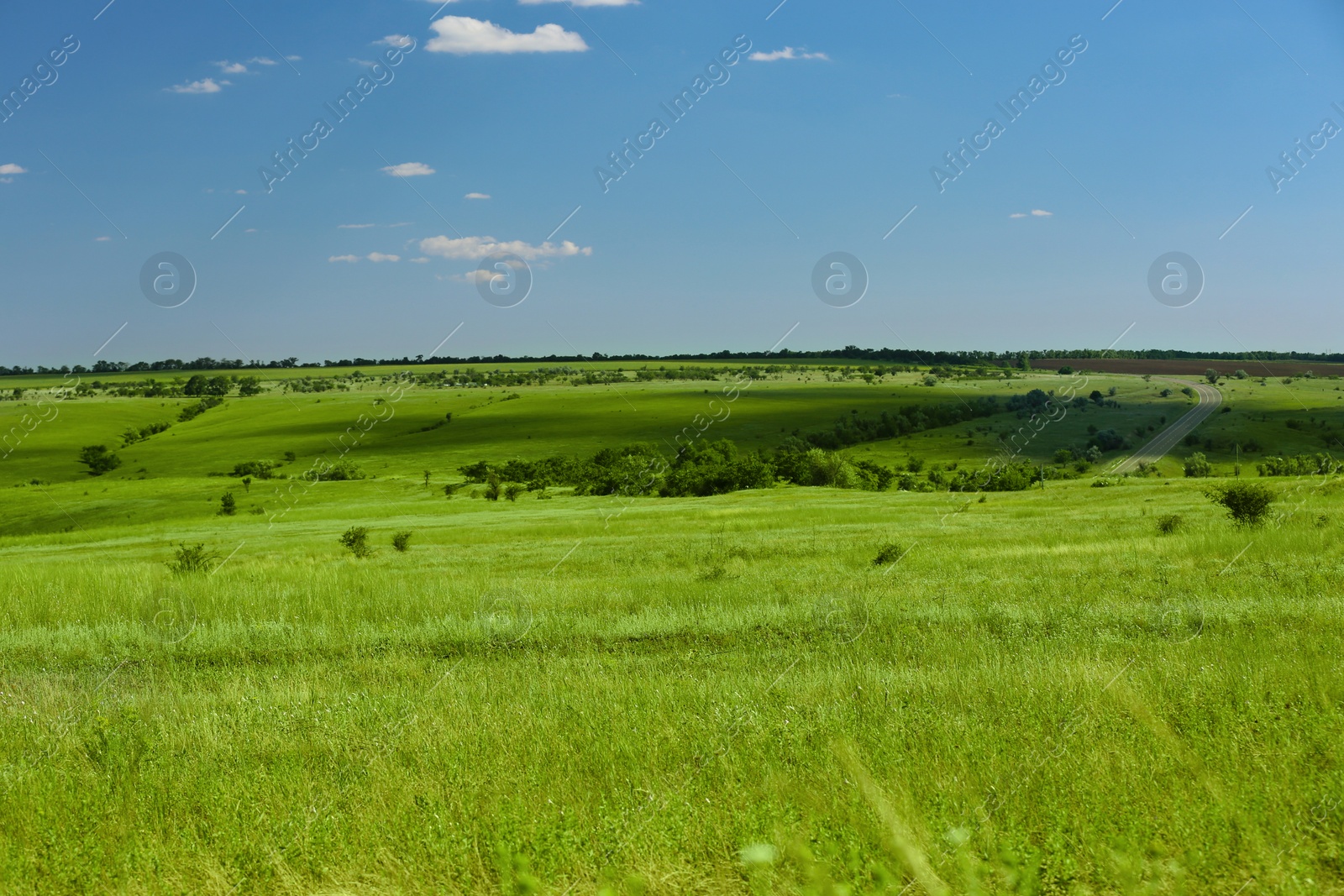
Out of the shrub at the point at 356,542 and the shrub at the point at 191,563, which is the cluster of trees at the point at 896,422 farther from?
the shrub at the point at 191,563

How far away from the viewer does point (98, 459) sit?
12225 centimetres

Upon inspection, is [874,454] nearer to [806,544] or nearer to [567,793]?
[806,544]

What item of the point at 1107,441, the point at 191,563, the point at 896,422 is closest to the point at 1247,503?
the point at 191,563

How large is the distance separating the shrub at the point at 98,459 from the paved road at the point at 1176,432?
131311mm

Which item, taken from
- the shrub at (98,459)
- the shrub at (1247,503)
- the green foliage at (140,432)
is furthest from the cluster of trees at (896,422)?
the green foliage at (140,432)

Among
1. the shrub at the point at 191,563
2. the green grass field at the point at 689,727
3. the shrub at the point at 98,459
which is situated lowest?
the shrub at the point at 191,563

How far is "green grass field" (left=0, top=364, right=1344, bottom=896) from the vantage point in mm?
5324

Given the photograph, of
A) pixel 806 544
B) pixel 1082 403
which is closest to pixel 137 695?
pixel 806 544

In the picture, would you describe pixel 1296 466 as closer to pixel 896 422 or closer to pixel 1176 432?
pixel 1176 432

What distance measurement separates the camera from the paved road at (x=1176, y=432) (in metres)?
110

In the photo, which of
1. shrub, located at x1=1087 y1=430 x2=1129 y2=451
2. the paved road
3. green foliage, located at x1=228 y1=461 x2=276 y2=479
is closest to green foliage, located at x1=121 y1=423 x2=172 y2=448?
green foliage, located at x1=228 y1=461 x2=276 y2=479

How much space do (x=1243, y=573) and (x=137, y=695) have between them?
59.4ft

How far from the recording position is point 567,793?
6266 millimetres

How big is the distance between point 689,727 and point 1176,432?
147 metres
